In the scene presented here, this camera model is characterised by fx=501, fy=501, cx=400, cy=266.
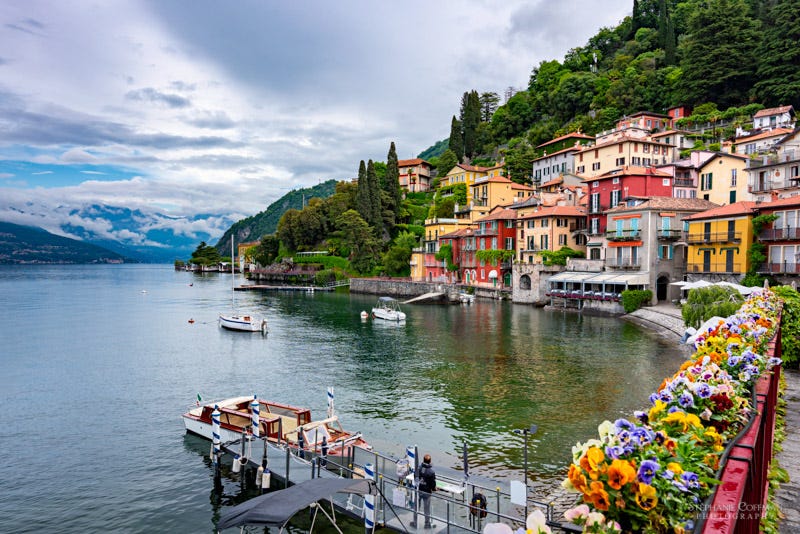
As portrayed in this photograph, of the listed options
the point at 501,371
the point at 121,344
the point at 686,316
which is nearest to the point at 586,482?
the point at 501,371

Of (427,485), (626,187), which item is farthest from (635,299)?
(427,485)

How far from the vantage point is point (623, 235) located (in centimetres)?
6119

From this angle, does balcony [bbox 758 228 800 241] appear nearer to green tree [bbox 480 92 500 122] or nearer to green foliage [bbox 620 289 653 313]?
green foliage [bbox 620 289 653 313]

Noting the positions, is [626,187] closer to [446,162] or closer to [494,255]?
[494,255]

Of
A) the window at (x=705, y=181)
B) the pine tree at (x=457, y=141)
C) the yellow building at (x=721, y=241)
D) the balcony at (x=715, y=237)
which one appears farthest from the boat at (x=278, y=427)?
the pine tree at (x=457, y=141)

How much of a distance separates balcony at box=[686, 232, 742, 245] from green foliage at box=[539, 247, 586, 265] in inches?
675

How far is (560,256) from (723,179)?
21993 millimetres

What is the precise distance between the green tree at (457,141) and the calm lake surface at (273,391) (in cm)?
8590

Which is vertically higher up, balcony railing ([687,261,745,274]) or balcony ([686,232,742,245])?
balcony ([686,232,742,245])

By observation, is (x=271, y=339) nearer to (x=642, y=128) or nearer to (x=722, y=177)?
(x=722, y=177)

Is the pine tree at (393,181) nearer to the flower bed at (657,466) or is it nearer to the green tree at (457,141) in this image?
the green tree at (457,141)

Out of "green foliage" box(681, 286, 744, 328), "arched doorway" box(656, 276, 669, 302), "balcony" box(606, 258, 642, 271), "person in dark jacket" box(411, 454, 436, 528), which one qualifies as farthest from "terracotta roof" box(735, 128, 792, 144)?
"person in dark jacket" box(411, 454, 436, 528)

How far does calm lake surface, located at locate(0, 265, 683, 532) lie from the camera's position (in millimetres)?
18812

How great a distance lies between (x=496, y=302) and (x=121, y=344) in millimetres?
49064
